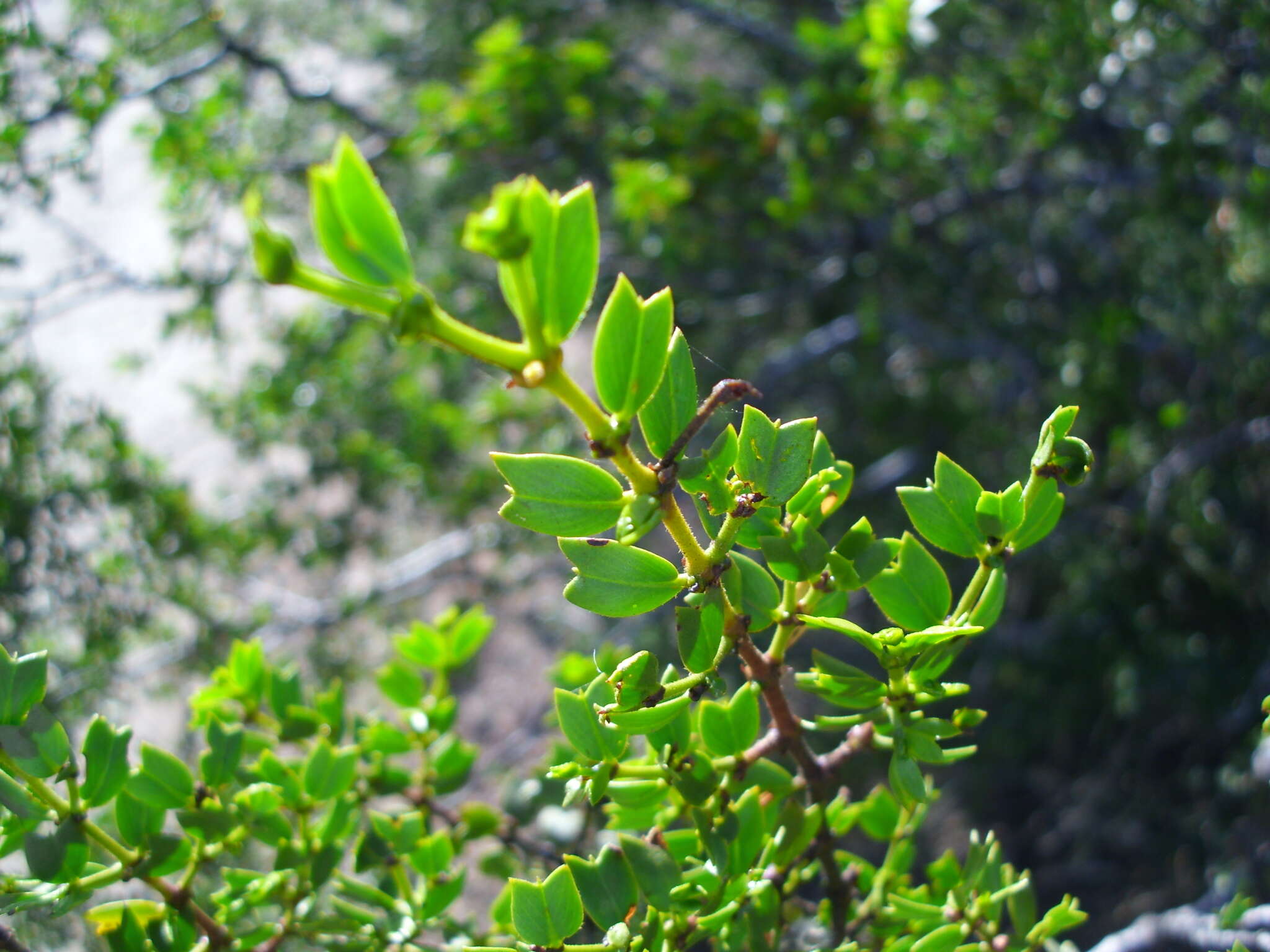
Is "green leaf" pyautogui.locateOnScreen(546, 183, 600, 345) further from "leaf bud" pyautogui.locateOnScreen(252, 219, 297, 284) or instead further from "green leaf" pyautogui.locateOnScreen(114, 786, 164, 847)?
"green leaf" pyautogui.locateOnScreen(114, 786, 164, 847)

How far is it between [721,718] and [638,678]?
0.39ft

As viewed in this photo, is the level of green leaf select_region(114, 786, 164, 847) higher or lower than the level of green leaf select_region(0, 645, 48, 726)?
lower

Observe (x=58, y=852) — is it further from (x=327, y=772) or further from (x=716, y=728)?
(x=716, y=728)

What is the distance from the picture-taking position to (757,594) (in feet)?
1.27

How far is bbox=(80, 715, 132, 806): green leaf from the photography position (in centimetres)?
46

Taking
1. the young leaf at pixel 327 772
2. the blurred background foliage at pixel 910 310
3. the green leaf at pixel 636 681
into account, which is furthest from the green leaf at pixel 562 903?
the blurred background foliage at pixel 910 310

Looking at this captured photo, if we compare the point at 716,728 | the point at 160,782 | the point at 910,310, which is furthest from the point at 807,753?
the point at 910,310

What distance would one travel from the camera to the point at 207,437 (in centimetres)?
288

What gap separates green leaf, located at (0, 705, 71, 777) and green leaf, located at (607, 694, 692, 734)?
307mm

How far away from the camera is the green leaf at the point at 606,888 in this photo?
429 mm

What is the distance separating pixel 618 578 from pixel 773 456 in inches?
3.2

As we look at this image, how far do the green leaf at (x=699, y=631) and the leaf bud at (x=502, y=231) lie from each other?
16 centimetres

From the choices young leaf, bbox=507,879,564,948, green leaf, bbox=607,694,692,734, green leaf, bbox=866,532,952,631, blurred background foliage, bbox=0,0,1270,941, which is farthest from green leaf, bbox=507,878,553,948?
blurred background foliage, bbox=0,0,1270,941

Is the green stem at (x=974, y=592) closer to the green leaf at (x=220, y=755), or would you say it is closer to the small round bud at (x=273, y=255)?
the small round bud at (x=273, y=255)
